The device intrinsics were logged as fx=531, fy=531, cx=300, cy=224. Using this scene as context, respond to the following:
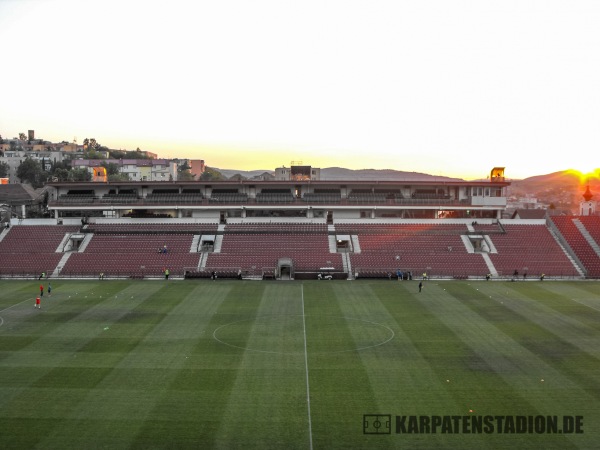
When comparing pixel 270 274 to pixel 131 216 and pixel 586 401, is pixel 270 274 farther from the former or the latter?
pixel 586 401

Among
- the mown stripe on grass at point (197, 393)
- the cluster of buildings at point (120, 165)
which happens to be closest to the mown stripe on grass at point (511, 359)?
the mown stripe on grass at point (197, 393)

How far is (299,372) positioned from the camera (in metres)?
A: 24.5

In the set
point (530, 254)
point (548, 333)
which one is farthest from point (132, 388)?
point (530, 254)

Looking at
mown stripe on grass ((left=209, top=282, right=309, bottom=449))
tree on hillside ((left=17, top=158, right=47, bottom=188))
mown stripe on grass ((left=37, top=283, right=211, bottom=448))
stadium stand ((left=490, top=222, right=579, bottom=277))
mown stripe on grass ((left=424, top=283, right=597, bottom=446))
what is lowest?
mown stripe on grass ((left=37, top=283, right=211, bottom=448))

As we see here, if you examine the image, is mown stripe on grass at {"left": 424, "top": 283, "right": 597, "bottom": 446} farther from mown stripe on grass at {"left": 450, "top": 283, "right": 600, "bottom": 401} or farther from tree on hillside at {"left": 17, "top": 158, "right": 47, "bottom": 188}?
tree on hillside at {"left": 17, "top": 158, "right": 47, "bottom": 188}

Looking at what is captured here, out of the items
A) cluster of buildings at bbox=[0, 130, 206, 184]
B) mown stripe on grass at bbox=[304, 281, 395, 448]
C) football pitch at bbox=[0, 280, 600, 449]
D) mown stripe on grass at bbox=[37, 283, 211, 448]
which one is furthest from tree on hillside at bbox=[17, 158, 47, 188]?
mown stripe on grass at bbox=[304, 281, 395, 448]

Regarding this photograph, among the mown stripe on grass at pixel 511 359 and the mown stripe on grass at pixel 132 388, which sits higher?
the mown stripe on grass at pixel 511 359

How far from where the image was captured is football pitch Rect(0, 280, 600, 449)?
18.6m

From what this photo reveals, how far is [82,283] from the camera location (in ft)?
160

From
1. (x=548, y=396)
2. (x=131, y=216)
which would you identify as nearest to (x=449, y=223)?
(x=131, y=216)

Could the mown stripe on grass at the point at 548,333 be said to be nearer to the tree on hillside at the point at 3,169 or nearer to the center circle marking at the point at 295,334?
the center circle marking at the point at 295,334

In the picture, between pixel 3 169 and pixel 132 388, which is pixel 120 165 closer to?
pixel 3 169

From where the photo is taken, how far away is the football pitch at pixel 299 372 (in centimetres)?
1858

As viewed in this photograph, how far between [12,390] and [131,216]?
44.8m
